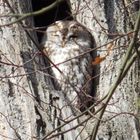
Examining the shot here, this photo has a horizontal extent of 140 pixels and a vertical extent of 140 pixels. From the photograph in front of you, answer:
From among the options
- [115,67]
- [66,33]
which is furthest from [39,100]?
[66,33]

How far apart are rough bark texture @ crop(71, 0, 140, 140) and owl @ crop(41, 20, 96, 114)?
150mm

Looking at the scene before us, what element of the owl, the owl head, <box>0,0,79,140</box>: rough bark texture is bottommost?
<box>0,0,79,140</box>: rough bark texture

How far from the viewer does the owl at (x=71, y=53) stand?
4613 millimetres

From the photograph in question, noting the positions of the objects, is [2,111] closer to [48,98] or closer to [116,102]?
[48,98]

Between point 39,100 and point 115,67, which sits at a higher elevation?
point 115,67

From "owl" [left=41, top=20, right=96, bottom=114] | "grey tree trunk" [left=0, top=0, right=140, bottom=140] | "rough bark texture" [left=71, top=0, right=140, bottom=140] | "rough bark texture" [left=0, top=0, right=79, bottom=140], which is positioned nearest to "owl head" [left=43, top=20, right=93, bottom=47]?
"owl" [left=41, top=20, right=96, bottom=114]

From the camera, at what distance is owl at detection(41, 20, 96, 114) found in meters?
4.61

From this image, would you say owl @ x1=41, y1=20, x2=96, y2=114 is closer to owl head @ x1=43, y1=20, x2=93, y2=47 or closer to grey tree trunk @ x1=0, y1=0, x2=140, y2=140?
owl head @ x1=43, y1=20, x2=93, y2=47

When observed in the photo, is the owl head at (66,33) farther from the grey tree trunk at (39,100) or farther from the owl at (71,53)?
the grey tree trunk at (39,100)

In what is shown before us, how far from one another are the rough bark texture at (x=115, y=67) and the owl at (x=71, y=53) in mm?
150

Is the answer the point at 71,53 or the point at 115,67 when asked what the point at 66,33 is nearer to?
the point at 71,53

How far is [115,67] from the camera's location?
4.31 m

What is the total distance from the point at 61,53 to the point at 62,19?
657 millimetres

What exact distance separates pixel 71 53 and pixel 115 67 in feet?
2.08
